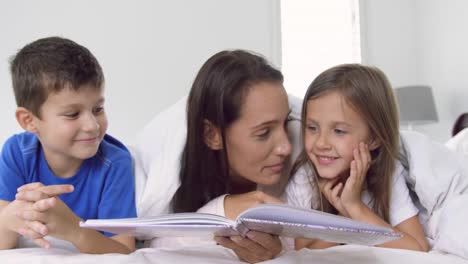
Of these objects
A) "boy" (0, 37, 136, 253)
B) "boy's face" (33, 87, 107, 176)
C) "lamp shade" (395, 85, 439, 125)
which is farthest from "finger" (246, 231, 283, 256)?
"lamp shade" (395, 85, 439, 125)

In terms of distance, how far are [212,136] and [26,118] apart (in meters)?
0.44

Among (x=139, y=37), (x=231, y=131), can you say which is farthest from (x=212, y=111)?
(x=139, y=37)

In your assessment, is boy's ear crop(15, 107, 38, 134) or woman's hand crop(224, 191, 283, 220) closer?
woman's hand crop(224, 191, 283, 220)

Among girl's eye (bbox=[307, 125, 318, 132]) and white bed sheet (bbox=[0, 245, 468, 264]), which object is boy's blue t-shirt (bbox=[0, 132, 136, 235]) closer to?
white bed sheet (bbox=[0, 245, 468, 264])

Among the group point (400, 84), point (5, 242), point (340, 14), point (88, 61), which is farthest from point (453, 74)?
point (5, 242)

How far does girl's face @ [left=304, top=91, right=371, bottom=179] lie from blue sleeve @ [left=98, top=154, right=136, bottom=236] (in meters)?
0.43

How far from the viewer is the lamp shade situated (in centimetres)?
329

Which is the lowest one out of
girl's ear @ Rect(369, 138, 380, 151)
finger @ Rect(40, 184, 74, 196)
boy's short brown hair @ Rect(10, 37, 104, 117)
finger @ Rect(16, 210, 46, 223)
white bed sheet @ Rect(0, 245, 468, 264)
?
white bed sheet @ Rect(0, 245, 468, 264)

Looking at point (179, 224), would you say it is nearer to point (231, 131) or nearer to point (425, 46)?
point (231, 131)

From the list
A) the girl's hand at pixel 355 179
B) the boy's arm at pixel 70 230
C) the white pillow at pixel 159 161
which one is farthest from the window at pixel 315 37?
the boy's arm at pixel 70 230

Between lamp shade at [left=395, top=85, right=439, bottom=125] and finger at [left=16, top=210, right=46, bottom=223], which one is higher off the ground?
finger at [left=16, top=210, right=46, bottom=223]

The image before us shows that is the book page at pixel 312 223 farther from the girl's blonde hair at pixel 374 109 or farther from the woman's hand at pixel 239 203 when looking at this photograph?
the girl's blonde hair at pixel 374 109

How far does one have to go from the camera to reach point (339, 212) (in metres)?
1.20

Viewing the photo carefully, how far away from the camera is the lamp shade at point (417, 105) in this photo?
3293 millimetres
